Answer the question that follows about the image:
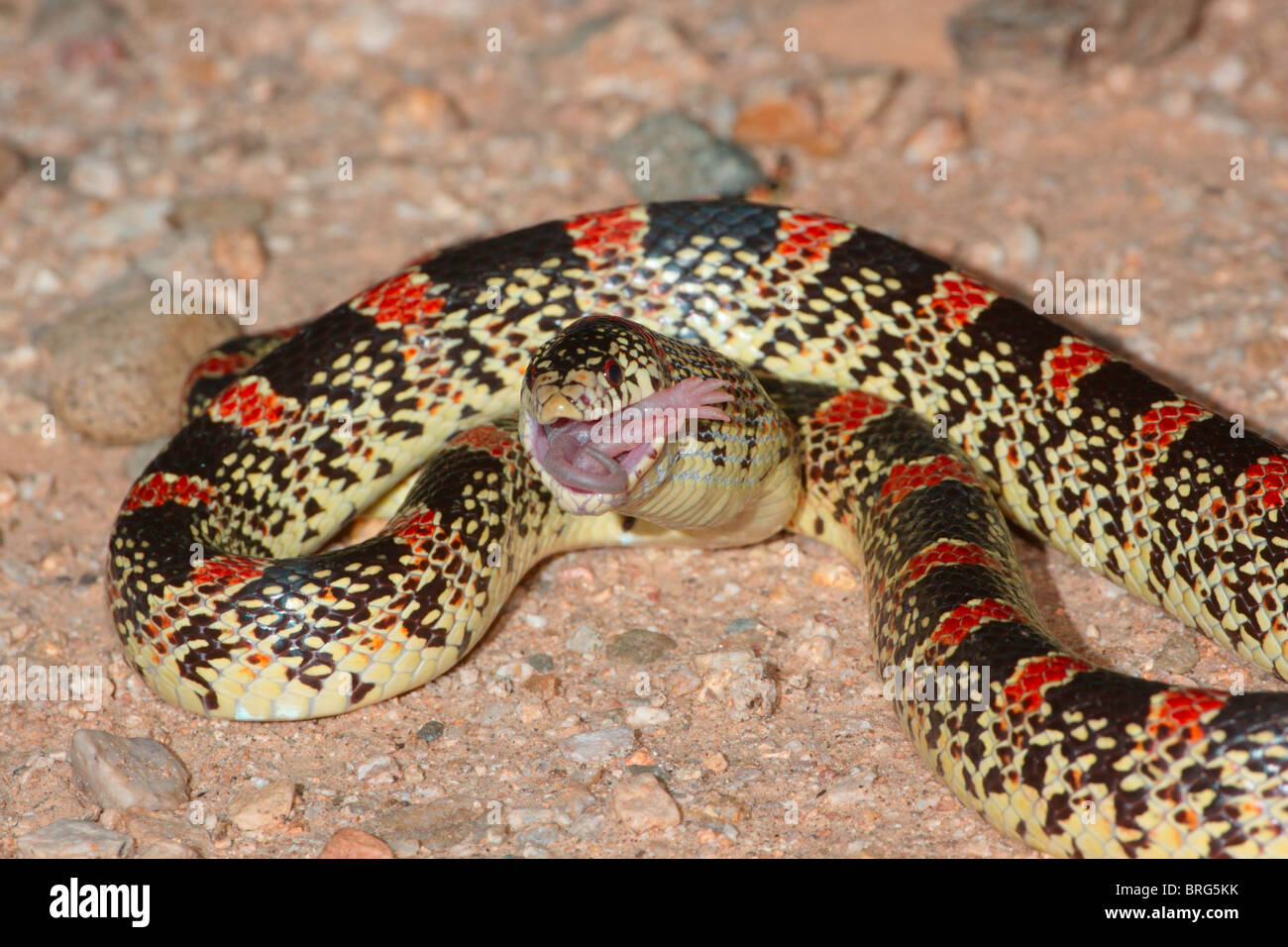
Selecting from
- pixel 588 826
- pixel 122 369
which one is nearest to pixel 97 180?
pixel 122 369

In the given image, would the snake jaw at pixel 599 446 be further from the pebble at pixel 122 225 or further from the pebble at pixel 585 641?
the pebble at pixel 122 225

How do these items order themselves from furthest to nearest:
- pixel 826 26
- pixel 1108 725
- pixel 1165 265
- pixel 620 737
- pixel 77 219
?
pixel 826 26, pixel 77 219, pixel 1165 265, pixel 620 737, pixel 1108 725

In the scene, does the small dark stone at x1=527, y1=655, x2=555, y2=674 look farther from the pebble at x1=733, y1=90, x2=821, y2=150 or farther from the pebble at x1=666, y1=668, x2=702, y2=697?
the pebble at x1=733, y1=90, x2=821, y2=150

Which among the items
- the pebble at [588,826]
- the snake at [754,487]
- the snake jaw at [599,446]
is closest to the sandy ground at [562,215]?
the pebble at [588,826]

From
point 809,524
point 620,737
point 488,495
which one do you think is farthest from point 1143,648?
point 488,495

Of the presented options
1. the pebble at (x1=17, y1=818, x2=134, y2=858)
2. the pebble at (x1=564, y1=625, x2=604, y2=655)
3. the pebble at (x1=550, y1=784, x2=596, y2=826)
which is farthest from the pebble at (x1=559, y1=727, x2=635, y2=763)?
the pebble at (x1=17, y1=818, x2=134, y2=858)

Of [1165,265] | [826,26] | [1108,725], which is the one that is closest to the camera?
[1108,725]

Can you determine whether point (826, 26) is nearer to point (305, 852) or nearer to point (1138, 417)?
point (1138, 417)
